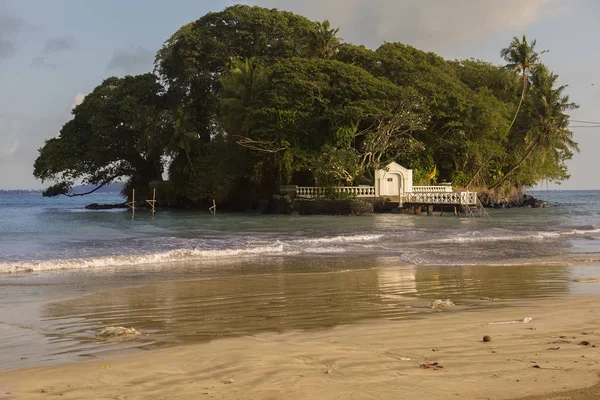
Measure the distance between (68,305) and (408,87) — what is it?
3939 cm

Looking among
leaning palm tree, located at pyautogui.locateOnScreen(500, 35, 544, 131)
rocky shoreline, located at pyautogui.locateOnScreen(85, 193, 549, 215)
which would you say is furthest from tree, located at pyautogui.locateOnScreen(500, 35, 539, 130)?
rocky shoreline, located at pyautogui.locateOnScreen(85, 193, 549, 215)

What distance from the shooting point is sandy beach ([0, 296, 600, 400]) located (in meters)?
4.72

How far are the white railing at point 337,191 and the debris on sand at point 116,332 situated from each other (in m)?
36.6

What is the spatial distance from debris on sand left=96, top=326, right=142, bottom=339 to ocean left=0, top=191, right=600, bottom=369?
5.1 inches

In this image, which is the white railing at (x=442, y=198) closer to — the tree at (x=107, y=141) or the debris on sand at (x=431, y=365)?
the tree at (x=107, y=141)

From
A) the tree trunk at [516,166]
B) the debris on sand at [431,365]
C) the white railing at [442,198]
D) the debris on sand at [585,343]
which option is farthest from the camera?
the tree trunk at [516,166]

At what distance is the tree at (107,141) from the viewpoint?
55688mm

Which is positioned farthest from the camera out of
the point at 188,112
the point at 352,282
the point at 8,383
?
the point at 188,112

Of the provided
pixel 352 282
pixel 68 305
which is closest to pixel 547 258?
pixel 352 282

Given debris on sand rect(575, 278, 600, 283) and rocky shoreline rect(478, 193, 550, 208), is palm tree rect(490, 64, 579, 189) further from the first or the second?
debris on sand rect(575, 278, 600, 283)

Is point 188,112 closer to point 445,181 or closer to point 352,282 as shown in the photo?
point 445,181

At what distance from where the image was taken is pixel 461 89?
50.1m

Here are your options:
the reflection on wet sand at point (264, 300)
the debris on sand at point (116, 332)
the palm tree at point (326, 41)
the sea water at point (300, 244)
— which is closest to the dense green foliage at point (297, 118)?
the palm tree at point (326, 41)

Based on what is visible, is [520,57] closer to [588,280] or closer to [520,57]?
[520,57]
